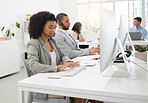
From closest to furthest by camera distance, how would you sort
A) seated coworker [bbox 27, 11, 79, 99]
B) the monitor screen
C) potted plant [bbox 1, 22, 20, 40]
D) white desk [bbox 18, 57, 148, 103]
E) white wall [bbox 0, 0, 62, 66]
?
white desk [bbox 18, 57, 148, 103] < the monitor screen < seated coworker [bbox 27, 11, 79, 99] < potted plant [bbox 1, 22, 20, 40] < white wall [bbox 0, 0, 62, 66]

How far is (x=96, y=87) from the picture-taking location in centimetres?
122

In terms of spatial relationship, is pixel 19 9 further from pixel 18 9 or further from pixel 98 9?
pixel 98 9

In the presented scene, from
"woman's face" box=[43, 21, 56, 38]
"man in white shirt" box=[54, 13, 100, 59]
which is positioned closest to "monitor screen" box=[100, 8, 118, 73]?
"woman's face" box=[43, 21, 56, 38]

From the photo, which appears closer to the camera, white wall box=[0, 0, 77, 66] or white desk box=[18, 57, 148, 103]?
white desk box=[18, 57, 148, 103]

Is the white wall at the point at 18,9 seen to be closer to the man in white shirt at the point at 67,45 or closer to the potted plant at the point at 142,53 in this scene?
the man in white shirt at the point at 67,45

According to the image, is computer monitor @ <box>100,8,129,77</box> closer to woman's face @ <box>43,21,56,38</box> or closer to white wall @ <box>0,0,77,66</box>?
woman's face @ <box>43,21,56,38</box>

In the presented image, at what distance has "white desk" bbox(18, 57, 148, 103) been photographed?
110cm

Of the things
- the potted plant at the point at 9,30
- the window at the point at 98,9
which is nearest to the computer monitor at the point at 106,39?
the potted plant at the point at 9,30

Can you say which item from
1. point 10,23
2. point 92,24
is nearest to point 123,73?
Answer: point 10,23

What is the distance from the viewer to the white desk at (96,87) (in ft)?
3.62

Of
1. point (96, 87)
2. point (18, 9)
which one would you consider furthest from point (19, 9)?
point (96, 87)

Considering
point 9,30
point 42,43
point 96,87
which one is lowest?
point 96,87

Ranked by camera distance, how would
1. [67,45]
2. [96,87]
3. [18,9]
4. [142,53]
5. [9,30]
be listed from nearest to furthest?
[96,87] → [142,53] → [67,45] → [9,30] → [18,9]

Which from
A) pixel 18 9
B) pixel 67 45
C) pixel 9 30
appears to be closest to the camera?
pixel 67 45
